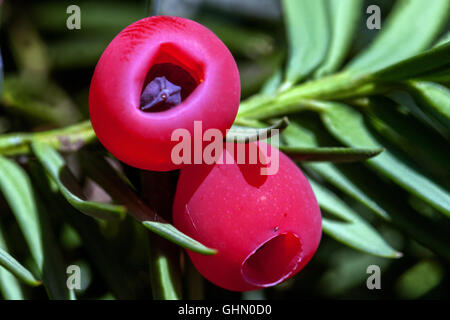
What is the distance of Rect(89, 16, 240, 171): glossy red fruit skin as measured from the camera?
596 millimetres

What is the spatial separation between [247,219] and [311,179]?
351 mm

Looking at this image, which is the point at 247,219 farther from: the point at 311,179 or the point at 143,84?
the point at 311,179

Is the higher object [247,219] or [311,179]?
[247,219]

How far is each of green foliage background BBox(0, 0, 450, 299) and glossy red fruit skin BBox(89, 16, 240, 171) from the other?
8cm

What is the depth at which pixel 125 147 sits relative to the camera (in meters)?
0.63

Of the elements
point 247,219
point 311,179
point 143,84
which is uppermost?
point 143,84

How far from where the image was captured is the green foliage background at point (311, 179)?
774mm

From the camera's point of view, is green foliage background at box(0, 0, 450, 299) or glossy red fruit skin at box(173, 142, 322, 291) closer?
glossy red fruit skin at box(173, 142, 322, 291)

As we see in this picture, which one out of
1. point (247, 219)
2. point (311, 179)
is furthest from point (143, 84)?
point (311, 179)

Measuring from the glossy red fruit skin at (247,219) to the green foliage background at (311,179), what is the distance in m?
0.04

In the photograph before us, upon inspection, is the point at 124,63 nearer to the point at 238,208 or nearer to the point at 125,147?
the point at 125,147

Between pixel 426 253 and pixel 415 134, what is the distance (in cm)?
55

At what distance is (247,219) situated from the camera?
644 millimetres

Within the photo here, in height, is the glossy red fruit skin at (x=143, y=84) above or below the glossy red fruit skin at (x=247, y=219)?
above
